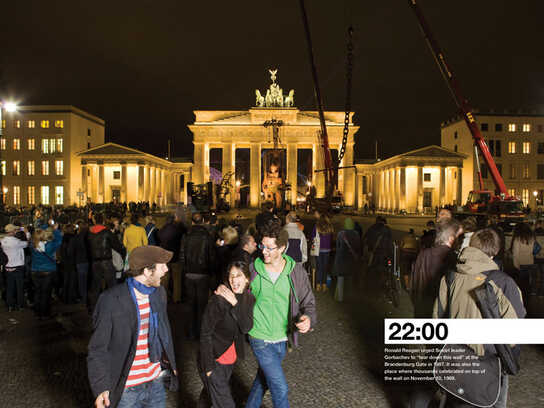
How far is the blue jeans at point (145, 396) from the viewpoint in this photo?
3.32 meters

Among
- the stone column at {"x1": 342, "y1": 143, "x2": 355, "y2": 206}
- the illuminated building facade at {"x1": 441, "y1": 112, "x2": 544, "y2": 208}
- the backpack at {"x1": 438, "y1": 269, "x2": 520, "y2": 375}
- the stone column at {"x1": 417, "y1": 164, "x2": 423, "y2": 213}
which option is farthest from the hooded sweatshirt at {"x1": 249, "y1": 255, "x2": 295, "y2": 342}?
the illuminated building facade at {"x1": 441, "y1": 112, "x2": 544, "y2": 208}

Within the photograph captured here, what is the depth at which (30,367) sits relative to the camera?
591cm

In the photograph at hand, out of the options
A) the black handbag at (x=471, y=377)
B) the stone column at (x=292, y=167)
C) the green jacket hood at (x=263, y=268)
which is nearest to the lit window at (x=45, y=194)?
the stone column at (x=292, y=167)

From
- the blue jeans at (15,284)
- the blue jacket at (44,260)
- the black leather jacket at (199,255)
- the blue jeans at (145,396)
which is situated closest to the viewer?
the blue jeans at (145,396)

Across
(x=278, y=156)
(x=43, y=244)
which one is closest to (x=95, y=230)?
(x=43, y=244)

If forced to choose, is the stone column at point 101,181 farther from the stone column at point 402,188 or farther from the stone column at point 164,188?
the stone column at point 402,188

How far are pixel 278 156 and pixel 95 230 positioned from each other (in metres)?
23.2

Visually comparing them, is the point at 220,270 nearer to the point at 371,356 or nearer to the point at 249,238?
the point at 249,238

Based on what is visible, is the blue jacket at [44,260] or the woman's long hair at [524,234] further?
the woman's long hair at [524,234]

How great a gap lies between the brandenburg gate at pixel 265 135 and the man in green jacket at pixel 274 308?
62719 millimetres

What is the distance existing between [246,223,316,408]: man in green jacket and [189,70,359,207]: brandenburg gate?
62.7 metres

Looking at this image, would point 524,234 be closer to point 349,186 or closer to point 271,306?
point 271,306

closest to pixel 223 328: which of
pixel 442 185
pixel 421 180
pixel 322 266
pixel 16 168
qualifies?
pixel 322 266

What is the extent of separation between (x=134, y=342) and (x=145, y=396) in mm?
462
